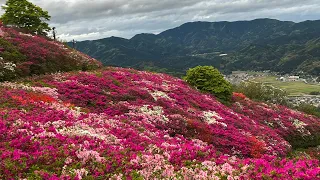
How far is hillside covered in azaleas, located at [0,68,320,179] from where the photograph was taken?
37.2ft

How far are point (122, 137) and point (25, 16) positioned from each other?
42024 millimetres

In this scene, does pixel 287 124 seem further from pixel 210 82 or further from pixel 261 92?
pixel 261 92

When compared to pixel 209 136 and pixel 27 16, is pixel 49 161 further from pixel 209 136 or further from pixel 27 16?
pixel 27 16

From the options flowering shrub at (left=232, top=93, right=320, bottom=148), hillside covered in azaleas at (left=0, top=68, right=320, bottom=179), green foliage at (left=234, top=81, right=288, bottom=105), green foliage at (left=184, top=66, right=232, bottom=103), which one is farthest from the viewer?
green foliage at (left=234, top=81, right=288, bottom=105)

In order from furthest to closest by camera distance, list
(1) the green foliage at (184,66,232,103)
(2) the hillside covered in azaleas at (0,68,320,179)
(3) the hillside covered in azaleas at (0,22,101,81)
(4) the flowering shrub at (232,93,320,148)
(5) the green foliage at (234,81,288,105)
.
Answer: (5) the green foliage at (234,81,288,105) → (1) the green foliage at (184,66,232,103) → (4) the flowering shrub at (232,93,320,148) → (3) the hillside covered in azaleas at (0,22,101,81) → (2) the hillside covered in azaleas at (0,68,320,179)

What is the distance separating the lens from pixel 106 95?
26.9 meters

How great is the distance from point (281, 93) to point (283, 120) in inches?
2605

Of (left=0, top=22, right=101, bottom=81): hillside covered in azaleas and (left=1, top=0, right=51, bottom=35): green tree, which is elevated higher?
(left=1, top=0, right=51, bottom=35): green tree

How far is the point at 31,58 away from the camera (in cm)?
3425

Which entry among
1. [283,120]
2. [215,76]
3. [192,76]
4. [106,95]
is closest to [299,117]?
[283,120]

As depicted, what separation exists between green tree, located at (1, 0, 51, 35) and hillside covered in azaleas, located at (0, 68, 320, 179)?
2282 cm

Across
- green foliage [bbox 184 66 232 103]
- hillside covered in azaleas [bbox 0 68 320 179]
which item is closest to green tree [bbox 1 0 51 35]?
hillside covered in azaleas [bbox 0 68 320 179]

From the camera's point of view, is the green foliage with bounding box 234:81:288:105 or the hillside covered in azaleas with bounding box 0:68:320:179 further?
the green foliage with bounding box 234:81:288:105

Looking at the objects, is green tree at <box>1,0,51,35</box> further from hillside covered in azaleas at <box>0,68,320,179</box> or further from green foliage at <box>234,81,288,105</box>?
green foliage at <box>234,81,288,105</box>
